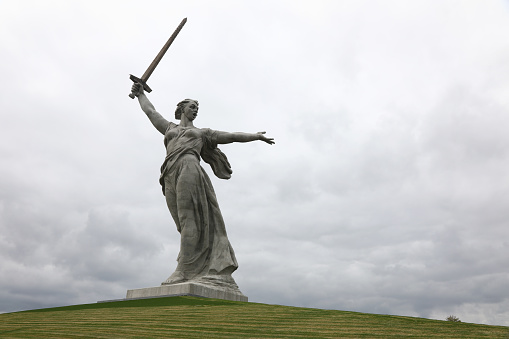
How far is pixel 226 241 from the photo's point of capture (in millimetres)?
15414

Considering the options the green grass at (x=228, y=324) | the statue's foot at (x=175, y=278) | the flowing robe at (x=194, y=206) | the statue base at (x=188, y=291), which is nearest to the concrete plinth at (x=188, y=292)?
A: the statue base at (x=188, y=291)

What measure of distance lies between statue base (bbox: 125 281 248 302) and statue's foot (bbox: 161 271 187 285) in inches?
11.9

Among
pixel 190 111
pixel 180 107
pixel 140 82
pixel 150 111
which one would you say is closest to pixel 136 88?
pixel 140 82

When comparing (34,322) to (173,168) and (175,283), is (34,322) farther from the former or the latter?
(173,168)

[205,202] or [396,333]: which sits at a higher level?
[205,202]

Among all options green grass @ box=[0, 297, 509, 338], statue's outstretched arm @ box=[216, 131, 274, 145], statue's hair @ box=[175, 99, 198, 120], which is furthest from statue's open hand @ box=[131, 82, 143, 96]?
green grass @ box=[0, 297, 509, 338]

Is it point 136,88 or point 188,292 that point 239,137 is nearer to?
point 136,88

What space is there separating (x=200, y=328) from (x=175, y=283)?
5.85m

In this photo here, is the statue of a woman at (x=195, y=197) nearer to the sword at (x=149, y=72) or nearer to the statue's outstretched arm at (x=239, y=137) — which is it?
the statue's outstretched arm at (x=239, y=137)

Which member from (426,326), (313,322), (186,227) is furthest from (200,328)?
(186,227)

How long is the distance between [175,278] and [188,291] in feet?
3.99

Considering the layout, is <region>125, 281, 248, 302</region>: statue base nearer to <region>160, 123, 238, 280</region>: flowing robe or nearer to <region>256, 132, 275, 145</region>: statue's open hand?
<region>160, 123, 238, 280</region>: flowing robe

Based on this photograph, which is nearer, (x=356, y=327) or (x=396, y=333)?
(x=396, y=333)

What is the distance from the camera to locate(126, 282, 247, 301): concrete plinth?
1341 centimetres
